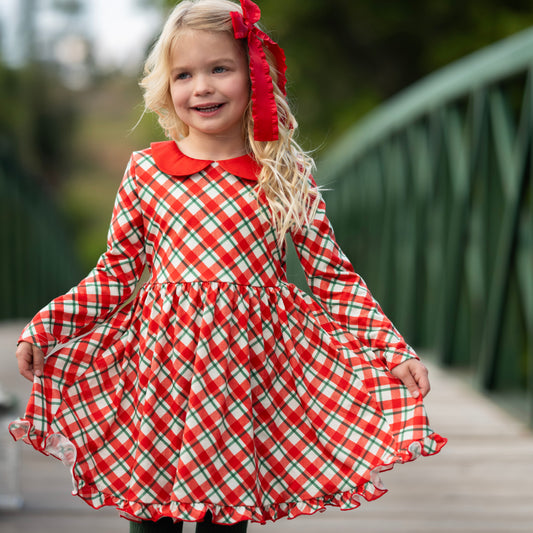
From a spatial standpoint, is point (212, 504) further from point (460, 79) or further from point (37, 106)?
point (37, 106)

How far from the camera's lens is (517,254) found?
4.17 meters

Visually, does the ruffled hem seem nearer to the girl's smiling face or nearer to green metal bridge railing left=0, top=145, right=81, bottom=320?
the girl's smiling face

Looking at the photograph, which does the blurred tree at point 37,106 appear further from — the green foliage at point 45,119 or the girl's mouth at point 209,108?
the girl's mouth at point 209,108

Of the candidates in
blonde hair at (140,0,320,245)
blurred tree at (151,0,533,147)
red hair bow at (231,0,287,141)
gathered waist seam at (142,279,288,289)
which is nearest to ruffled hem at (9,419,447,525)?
gathered waist seam at (142,279,288,289)

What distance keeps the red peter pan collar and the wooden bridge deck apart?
3.96 ft

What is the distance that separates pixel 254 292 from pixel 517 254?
261 cm

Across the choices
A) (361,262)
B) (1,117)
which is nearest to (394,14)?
(361,262)

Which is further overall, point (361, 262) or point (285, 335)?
point (361, 262)

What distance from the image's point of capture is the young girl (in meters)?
1.78

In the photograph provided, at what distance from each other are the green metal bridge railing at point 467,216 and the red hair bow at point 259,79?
207cm

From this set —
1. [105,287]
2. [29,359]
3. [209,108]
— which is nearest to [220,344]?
[105,287]

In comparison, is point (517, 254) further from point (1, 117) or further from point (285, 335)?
point (1, 117)

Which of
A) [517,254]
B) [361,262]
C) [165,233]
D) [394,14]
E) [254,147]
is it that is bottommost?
[361,262]

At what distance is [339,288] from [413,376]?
9.6 inches
